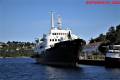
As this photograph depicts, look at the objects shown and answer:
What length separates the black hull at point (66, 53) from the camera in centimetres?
9206

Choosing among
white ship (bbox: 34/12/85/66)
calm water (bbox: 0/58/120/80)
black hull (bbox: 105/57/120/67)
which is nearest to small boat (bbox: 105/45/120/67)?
black hull (bbox: 105/57/120/67)

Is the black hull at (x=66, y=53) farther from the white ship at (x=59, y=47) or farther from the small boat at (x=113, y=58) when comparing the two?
the small boat at (x=113, y=58)

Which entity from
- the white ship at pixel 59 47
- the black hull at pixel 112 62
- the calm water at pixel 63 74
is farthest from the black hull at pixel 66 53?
the calm water at pixel 63 74

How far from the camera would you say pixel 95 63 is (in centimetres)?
10794

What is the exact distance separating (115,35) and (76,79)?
103 meters

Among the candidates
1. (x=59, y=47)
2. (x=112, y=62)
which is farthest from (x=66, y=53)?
(x=112, y=62)

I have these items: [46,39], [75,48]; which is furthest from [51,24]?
[75,48]

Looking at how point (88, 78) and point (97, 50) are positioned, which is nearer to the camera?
point (88, 78)

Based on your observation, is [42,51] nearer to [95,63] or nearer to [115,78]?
[95,63]

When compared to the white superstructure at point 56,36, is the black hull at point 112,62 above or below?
below

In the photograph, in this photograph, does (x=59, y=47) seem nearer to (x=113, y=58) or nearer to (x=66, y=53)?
(x=66, y=53)

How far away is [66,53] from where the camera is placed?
3691 inches

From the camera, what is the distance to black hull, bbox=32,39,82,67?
92062mm

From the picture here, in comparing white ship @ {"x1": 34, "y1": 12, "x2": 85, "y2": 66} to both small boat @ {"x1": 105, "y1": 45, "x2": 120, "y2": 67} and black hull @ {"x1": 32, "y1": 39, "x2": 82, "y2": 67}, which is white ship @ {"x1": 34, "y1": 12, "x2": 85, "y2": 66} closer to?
black hull @ {"x1": 32, "y1": 39, "x2": 82, "y2": 67}
